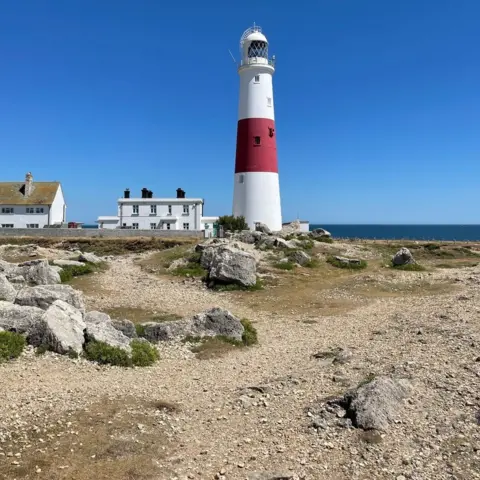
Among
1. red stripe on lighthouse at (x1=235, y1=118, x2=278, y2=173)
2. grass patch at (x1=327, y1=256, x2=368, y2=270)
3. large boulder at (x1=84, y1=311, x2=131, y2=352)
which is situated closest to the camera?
large boulder at (x1=84, y1=311, x2=131, y2=352)

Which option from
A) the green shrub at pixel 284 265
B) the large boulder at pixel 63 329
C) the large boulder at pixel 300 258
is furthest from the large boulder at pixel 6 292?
the large boulder at pixel 300 258

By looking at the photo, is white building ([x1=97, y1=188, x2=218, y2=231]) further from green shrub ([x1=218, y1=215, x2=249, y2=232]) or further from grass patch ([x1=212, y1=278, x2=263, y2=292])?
grass patch ([x1=212, y1=278, x2=263, y2=292])

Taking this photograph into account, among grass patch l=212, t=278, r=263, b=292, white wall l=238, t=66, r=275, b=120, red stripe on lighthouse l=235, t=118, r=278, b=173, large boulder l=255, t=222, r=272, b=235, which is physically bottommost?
grass patch l=212, t=278, r=263, b=292

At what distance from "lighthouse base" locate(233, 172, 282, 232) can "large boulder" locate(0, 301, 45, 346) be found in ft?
112

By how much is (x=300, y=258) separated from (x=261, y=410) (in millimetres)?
23554

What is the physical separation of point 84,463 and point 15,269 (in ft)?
73.7

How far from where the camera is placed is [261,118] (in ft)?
158

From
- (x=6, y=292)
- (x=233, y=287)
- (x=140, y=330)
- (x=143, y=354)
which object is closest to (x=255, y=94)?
(x=233, y=287)

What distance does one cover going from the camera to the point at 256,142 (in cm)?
4772

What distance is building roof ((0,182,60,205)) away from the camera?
2660 inches

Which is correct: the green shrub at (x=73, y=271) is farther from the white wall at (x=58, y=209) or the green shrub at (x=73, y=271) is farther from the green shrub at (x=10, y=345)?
the white wall at (x=58, y=209)

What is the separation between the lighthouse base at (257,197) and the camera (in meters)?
47.9

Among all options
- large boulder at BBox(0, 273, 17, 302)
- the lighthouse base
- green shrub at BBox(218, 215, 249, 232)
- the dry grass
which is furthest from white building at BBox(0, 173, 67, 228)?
the dry grass

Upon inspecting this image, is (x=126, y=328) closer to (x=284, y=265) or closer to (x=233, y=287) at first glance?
(x=233, y=287)
